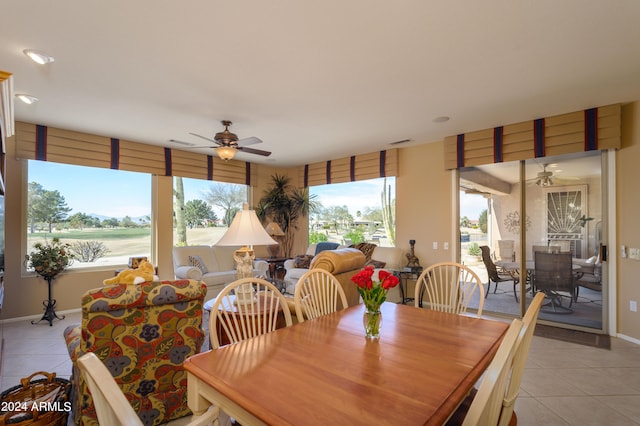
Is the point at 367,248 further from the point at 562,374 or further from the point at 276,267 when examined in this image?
the point at 562,374

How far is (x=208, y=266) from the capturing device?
210 inches

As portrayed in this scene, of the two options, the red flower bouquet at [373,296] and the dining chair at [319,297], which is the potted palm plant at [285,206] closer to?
the dining chair at [319,297]

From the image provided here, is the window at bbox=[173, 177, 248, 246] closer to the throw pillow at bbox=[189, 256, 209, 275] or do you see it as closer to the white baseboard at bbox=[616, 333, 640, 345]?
the throw pillow at bbox=[189, 256, 209, 275]

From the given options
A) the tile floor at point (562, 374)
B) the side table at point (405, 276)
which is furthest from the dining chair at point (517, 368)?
the side table at point (405, 276)

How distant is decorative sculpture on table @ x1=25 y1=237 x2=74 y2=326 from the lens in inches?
156

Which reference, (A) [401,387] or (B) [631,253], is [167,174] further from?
(B) [631,253]

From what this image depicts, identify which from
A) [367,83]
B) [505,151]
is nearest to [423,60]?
[367,83]

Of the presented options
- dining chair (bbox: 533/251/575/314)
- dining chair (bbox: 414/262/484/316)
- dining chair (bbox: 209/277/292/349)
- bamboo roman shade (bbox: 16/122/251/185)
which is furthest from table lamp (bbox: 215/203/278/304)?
dining chair (bbox: 533/251/575/314)

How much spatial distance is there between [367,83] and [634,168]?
128 inches

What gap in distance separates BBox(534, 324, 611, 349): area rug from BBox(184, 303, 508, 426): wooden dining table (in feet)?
9.35

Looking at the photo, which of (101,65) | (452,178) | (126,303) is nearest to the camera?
(126,303)

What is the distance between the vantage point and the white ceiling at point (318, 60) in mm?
2012

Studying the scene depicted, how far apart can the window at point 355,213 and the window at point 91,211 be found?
3.46 metres

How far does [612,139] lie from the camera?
356 centimetres
